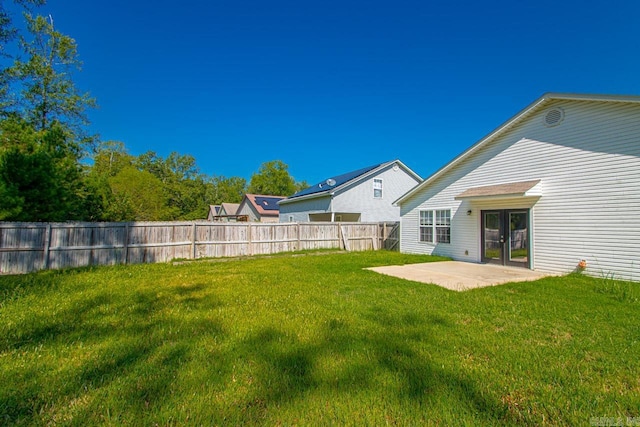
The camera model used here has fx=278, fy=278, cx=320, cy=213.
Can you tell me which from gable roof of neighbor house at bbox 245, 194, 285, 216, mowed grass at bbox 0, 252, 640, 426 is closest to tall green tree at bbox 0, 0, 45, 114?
mowed grass at bbox 0, 252, 640, 426

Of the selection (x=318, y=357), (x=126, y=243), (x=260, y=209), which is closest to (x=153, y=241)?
(x=126, y=243)

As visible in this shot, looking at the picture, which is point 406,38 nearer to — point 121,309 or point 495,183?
point 495,183

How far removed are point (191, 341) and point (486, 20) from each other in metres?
14.7

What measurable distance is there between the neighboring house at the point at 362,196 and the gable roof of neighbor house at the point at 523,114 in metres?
6.10

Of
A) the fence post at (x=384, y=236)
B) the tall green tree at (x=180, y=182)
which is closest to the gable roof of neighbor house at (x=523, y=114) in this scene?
the fence post at (x=384, y=236)

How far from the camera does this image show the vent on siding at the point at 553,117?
8.33 m

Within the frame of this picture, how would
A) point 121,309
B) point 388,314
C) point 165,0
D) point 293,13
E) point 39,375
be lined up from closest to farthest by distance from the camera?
point 39,375, point 388,314, point 121,309, point 165,0, point 293,13

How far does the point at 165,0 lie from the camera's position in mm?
10422

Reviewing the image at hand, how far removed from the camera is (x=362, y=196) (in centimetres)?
1912

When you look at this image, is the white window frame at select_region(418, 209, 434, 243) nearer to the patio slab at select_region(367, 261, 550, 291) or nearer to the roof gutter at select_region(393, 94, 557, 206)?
the roof gutter at select_region(393, 94, 557, 206)

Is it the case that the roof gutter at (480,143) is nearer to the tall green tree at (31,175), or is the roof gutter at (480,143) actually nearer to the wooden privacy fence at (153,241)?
the wooden privacy fence at (153,241)

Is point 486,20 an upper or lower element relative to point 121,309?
upper

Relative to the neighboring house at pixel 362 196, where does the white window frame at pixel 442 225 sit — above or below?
below

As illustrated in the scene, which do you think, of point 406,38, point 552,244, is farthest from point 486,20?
point 552,244
